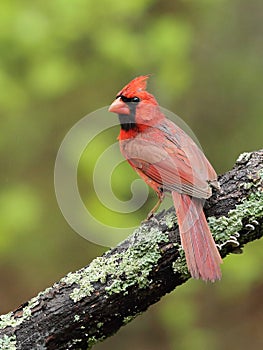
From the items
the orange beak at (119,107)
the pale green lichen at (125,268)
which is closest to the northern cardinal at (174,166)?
the orange beak at (119,107)

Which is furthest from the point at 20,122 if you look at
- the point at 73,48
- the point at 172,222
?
the point at 172,222

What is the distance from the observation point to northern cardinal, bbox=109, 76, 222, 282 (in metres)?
2.20

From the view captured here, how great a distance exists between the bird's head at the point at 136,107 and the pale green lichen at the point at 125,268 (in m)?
0.81

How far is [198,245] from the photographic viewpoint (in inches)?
84.7

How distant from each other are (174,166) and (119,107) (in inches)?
20.3

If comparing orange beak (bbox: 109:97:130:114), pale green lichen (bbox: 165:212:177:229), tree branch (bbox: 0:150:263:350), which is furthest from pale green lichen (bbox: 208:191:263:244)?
orange beak (bbox: 109:97:130:114)

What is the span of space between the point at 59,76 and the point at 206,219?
8.44 feet

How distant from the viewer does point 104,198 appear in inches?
199

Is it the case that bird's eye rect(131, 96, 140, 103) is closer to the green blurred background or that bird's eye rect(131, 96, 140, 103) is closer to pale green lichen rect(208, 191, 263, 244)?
pale green lichen rect(208, 191, 263, 244)

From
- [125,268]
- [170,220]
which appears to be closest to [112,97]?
[170,220]

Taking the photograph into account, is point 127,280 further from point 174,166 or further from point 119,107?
point 119,107

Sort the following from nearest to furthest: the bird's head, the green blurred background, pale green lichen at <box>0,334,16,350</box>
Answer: pale green lichen at <box>0,334,16,350</box>
the bird's head
the green blurred background

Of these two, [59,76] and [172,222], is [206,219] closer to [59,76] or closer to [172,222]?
[172,222]

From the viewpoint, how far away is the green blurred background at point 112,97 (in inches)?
182
